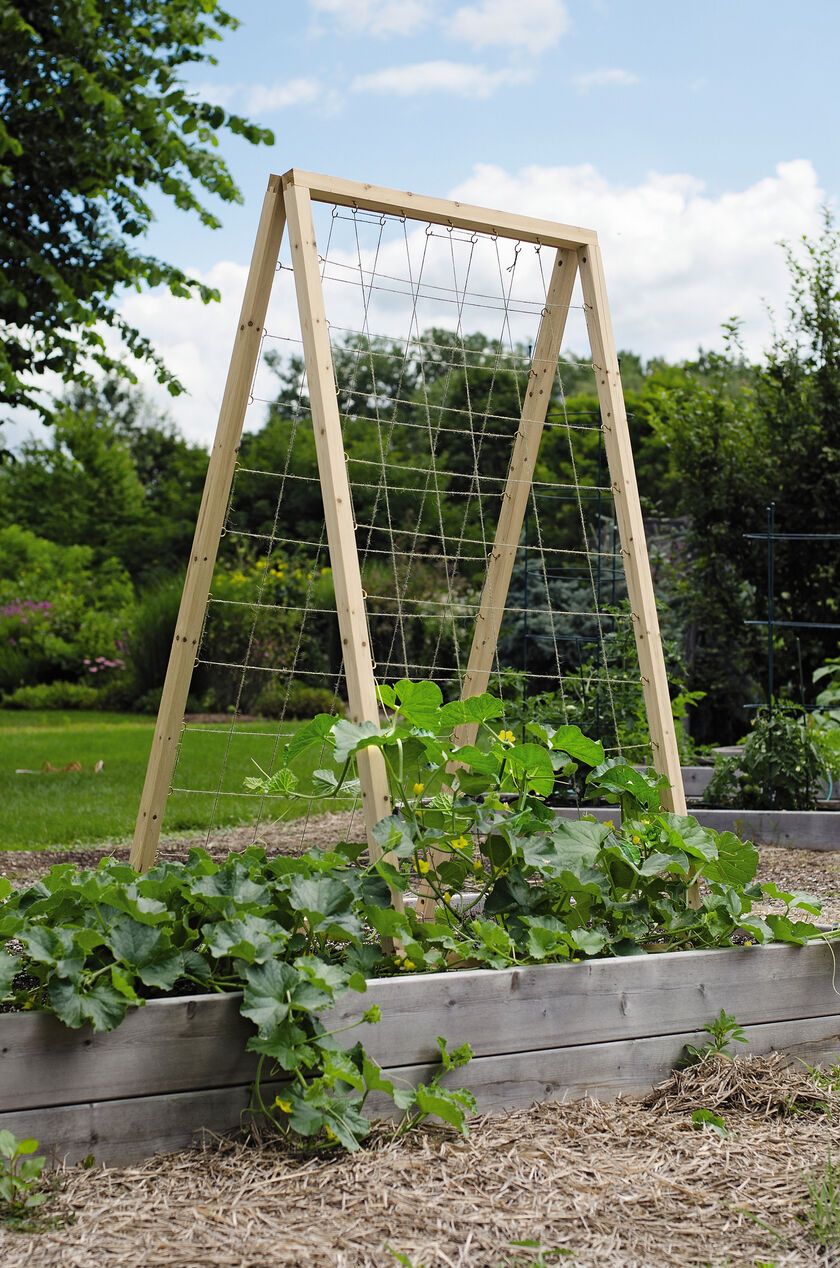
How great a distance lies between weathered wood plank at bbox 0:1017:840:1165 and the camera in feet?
6.24

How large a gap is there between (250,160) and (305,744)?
7.08 m

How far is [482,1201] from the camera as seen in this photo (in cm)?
183

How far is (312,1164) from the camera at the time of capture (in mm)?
1916

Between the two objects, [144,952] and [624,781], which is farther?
[624,781]

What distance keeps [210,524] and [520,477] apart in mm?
Answer: 947

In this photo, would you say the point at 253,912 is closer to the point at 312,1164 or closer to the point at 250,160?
the point at 312,1164

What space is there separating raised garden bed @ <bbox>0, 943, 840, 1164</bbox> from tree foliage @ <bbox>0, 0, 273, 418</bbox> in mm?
5165

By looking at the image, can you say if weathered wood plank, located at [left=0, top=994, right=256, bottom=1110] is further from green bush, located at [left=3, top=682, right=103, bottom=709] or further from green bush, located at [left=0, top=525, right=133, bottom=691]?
green bush, located at [left=0, top=525, right=133, bottom=691]

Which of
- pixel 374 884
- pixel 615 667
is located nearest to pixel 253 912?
pixel 374 884

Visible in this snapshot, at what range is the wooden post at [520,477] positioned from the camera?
321cm

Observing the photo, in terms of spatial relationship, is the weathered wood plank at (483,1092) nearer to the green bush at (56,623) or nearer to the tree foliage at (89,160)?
the tree foliage at (89,160)

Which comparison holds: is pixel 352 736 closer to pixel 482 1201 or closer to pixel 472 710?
pixel 472 710

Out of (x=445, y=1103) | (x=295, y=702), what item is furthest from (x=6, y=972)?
(x=295, y=702)

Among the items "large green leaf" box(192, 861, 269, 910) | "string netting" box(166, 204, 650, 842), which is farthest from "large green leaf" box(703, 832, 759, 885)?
"large green leaf" box(192, 861, 269, 910)
